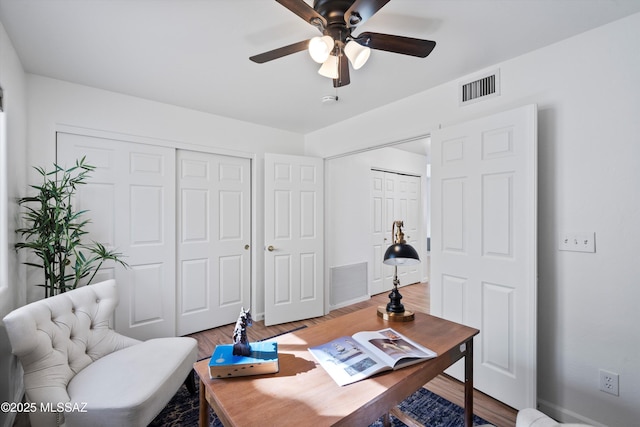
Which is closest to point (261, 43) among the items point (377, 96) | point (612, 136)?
point (377, 96)

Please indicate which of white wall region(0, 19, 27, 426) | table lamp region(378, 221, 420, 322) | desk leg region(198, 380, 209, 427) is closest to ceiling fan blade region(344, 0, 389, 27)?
table lamp region(378, 221, 420, 322)

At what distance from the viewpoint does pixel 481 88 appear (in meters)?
2.20

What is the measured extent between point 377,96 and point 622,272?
7.05ft

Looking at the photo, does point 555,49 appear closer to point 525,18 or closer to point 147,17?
point 525,18

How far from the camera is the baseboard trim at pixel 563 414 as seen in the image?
1727 millimetres

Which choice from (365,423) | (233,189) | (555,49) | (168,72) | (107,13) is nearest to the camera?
(365,423)

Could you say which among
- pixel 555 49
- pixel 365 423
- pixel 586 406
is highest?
pixel 555 49

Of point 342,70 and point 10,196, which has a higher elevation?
point 342,70

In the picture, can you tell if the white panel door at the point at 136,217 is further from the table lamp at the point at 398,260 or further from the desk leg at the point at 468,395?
the desk leg at the point at 468,395

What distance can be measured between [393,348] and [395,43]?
140 cm

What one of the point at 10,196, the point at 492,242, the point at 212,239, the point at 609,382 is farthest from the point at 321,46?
the point at 212,239

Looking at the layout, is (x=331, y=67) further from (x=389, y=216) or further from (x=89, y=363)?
(x=389, y=216)

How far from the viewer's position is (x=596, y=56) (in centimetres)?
172

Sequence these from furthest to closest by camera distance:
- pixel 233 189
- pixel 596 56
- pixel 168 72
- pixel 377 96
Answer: pixel 233 189, pixel 377 96, pixel 168 72, pixel 596 56
